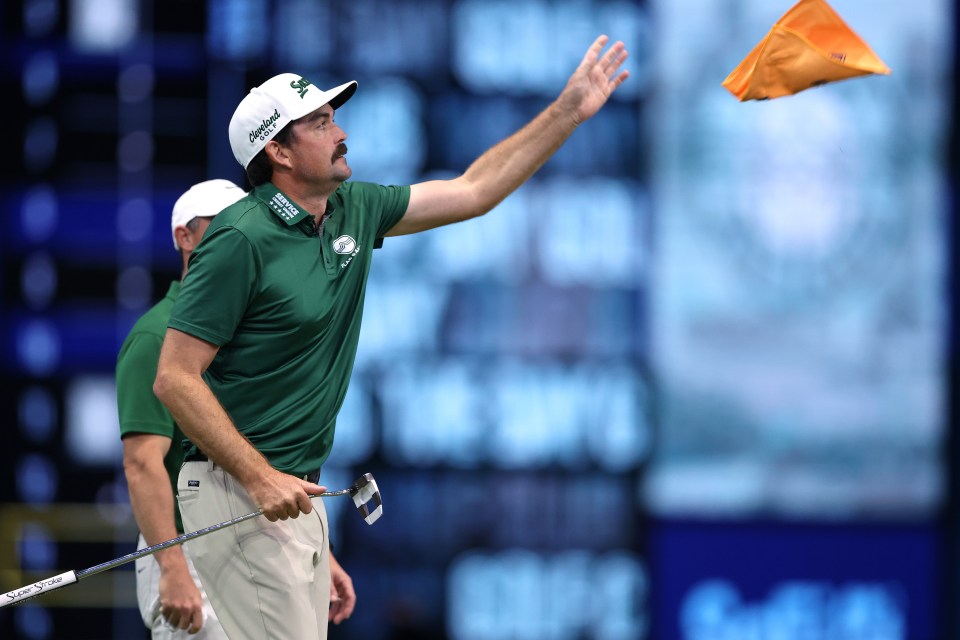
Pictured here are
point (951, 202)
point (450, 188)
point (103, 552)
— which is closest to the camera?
point (450, 188)

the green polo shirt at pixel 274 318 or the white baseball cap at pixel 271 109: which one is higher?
the white baseball cap at pixel 271 109

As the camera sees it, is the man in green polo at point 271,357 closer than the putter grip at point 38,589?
Yes

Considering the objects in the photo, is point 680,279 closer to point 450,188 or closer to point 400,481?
point 400,481

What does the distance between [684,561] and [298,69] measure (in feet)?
10.6

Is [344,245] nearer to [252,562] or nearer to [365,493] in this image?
[365,493]

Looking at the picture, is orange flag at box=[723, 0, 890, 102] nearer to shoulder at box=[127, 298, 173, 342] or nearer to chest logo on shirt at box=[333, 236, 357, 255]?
chest logo on shirt at box=[333, 236, 357, 255]

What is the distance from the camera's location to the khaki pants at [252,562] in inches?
166

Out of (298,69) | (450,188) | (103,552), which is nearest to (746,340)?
(298,69)

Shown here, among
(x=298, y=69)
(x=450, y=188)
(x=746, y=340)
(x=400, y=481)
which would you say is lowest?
(x=400, y=481)

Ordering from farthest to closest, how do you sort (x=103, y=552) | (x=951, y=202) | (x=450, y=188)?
(x=951, y=202) → (x=103, y=552) → (x=450, y=188)

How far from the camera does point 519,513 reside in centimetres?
892

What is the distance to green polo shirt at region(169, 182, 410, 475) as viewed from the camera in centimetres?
413

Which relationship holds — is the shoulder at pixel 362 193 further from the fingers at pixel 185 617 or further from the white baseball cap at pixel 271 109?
the fingers at pixel 185 617

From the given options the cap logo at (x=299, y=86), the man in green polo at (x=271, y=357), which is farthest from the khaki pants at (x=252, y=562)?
the cap logo at (x=299, y=86)
